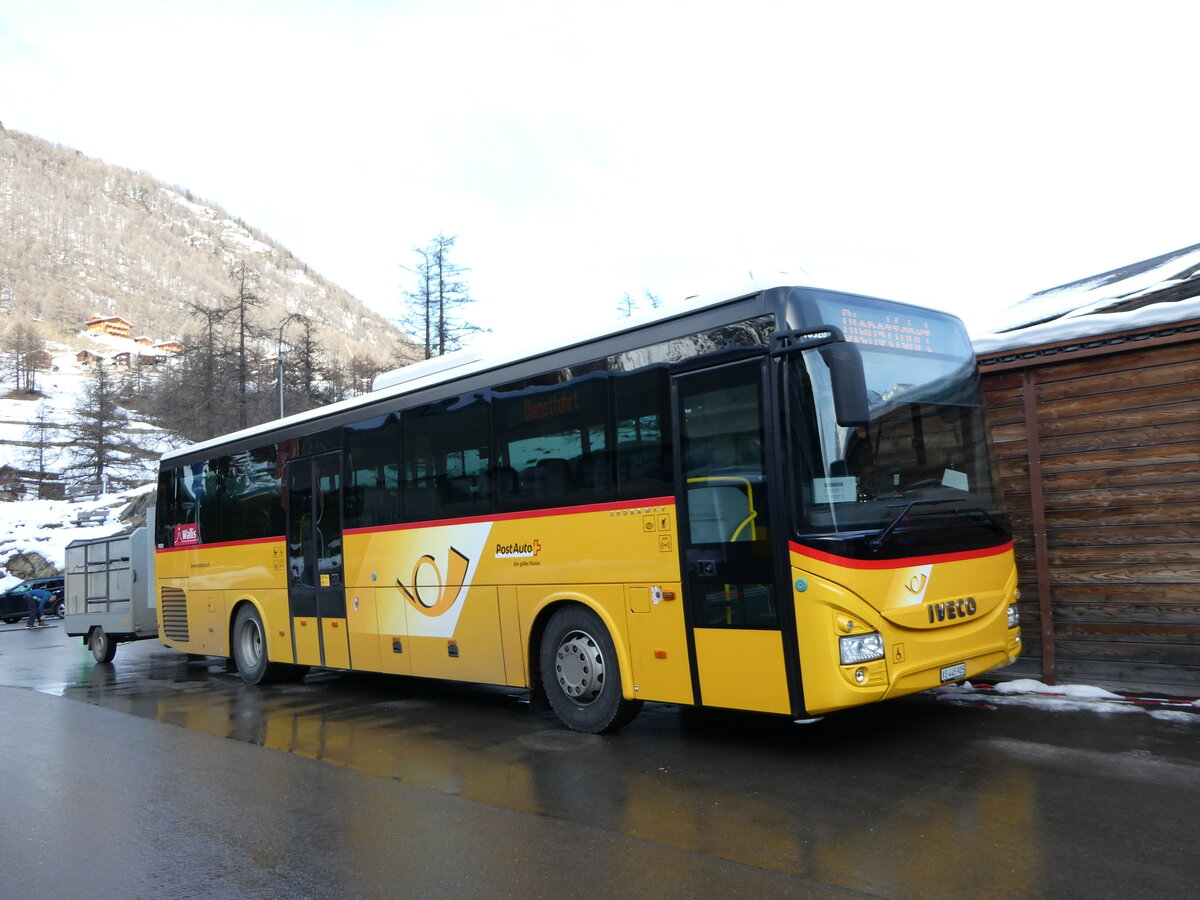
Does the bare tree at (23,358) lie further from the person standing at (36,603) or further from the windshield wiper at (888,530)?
the windshield wiper at (888,530)

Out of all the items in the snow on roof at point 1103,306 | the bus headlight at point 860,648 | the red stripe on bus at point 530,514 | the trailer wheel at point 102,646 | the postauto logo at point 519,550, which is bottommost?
the trailer wheel at point 102,646

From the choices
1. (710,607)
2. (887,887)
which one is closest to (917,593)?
(710,607)

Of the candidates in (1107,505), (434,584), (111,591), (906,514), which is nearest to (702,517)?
(906,514)

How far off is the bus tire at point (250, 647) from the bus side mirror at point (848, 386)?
912 centimetres

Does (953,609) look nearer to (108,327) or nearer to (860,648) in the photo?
(860,648)

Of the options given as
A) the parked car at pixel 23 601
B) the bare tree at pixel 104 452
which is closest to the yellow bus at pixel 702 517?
the parked car at pixel 23 601

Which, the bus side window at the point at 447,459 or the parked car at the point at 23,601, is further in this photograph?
the parked car at the point at 23,601

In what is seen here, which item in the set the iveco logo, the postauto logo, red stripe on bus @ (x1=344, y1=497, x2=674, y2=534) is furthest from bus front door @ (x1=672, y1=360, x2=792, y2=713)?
the postauto logo

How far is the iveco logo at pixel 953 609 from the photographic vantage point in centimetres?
→ 670

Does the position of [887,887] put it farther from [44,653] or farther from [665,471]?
[44,653]

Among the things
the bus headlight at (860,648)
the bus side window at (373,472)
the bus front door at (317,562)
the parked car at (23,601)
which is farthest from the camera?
the parked car at (23,601)

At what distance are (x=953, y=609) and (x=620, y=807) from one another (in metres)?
2.74

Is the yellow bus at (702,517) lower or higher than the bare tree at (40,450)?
lower

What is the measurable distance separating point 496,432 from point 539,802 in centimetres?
378
